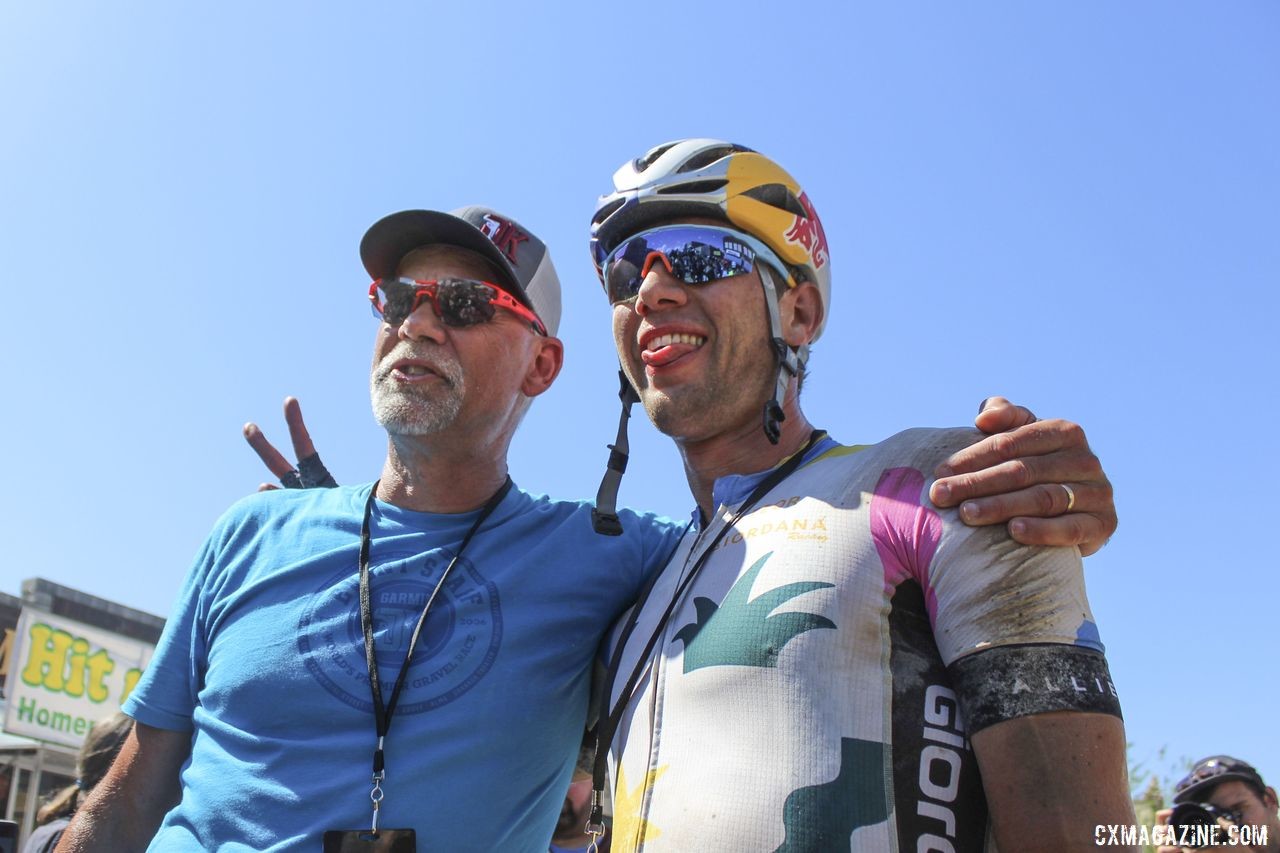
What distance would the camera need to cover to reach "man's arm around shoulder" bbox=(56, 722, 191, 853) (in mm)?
3877

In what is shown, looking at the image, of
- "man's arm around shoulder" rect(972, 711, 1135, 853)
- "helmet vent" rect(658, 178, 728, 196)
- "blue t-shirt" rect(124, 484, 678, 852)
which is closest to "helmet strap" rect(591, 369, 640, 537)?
"blue t-shirt" rect(124, 484, 678, 852)

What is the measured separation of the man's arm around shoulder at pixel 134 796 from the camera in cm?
388

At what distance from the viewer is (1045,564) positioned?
260 cm

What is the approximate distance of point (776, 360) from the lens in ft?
12.6

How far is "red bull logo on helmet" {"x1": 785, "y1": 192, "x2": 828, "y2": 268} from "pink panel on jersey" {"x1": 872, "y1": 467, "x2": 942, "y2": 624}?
1.40 meters

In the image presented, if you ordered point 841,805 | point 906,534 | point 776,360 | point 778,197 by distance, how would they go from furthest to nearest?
point 778,197
point 776,360
point 906,534
point 841,805

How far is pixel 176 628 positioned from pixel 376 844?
4.17 feet

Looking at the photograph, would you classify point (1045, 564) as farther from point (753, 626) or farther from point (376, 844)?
point (376, 844)

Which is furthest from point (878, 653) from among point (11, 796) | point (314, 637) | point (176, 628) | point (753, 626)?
point (11, 796)

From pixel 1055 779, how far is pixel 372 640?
2237 mm

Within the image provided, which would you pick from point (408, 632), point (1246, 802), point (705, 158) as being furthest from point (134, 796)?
point (1246, 802)

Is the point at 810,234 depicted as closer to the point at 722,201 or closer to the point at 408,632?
the point at 722,201

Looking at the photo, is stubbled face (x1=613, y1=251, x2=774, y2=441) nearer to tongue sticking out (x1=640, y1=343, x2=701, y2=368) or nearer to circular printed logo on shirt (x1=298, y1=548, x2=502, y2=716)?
tongue sticking out (x1=640, y1=343, x2=701, y2=368)

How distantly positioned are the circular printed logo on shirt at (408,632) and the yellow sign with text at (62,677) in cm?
1610
